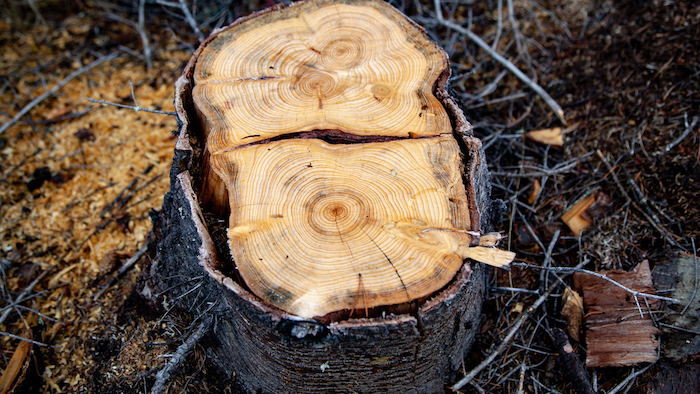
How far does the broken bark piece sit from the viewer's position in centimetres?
197

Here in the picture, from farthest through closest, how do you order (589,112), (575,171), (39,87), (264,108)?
1. (39,87)
2. (589,112)
3. (575,171)
4. (264,108)

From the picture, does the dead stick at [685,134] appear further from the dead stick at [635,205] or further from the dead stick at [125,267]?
the dead stick at [125,267]

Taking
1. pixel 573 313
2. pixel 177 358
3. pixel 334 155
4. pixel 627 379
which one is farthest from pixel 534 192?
pixel 177 358

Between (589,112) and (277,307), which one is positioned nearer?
(277,307)

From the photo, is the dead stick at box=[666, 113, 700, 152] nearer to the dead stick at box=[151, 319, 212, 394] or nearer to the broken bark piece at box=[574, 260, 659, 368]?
the broken bark piece at box=[574, 260, 659, 368]

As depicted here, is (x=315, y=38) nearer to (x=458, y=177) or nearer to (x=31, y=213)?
(x=458, y=177)

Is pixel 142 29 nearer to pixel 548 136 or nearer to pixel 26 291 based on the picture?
pixel 26 291

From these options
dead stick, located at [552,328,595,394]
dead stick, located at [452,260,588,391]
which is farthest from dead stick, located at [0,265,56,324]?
A: dead stick, located at [552,328,595,394]

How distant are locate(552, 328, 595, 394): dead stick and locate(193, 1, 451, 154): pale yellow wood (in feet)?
3.61

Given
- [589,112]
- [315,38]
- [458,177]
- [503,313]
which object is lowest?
[503,313]

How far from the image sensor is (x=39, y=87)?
3412mm

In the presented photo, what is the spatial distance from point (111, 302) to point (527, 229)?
2246 millimetres

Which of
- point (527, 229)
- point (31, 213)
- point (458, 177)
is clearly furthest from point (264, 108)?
point (31, 213)

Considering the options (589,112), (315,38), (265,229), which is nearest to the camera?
(265,229)
